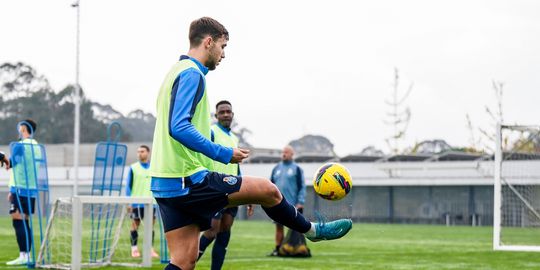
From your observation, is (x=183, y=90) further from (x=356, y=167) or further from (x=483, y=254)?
(x=356, y=167)

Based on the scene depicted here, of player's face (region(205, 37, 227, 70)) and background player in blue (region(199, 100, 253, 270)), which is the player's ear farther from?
background player in blue (region(199, 100, 253, 270))

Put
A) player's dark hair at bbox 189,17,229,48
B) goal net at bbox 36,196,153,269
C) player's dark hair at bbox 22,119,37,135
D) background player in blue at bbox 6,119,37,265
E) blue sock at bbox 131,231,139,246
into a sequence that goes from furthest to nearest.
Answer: blue sock at bbox 131,231,139,246, player's dark hair at bbox 22,119,37,135, background player in blue at bbox 6,119,37,265, goal net at bbox 36,196,153,269, player's dark hair at bbox 189,17,229,48

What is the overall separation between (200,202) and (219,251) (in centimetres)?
424

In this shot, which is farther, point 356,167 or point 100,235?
point 356,167

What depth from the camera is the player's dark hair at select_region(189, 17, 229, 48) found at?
19.8 feet

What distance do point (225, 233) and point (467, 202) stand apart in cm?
3307

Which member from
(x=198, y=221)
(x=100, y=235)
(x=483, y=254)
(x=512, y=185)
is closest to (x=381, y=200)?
(x=512, y=185)

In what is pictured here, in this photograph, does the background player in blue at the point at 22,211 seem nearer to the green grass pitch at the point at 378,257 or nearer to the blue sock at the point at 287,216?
the green grass pitch at the point at 378,257

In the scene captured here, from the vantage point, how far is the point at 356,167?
4562 cm

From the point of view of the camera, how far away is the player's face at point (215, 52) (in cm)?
606

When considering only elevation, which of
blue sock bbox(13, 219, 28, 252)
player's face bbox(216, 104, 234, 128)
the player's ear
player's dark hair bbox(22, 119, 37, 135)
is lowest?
blue sock bbox(13, 219, 28, 252)

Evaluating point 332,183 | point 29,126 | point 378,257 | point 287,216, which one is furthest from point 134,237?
point 287,216

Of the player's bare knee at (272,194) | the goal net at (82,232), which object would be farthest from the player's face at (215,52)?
the goal net at (82,232)

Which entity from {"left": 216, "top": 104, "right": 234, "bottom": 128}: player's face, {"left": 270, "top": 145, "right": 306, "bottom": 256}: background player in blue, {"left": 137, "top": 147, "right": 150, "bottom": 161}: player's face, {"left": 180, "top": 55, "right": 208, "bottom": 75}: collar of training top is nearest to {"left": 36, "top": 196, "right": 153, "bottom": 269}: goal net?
{"left": 137, "top": 147, "right": 150, "bottom": 161}: player's face
